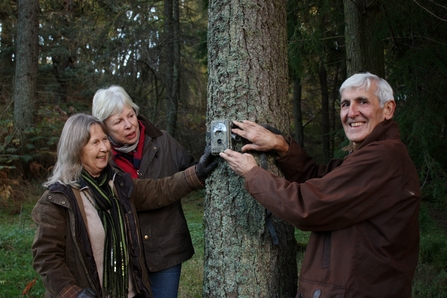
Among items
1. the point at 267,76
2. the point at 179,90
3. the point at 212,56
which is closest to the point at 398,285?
the point at 267,76

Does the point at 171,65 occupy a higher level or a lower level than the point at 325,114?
higher

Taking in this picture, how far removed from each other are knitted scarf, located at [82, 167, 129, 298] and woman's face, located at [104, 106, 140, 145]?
40cm

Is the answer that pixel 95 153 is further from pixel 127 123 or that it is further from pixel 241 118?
pixel 241 118

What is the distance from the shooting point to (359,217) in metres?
2.28

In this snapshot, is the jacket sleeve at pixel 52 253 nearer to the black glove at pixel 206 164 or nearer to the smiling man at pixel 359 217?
the black glove at pixel 206 164

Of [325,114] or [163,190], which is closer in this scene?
[163,190]

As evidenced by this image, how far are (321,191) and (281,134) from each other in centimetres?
67

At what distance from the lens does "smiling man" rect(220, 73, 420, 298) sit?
226 centimetres

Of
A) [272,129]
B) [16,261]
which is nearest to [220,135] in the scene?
[272,129]

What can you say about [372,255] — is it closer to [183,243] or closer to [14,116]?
[183,243]

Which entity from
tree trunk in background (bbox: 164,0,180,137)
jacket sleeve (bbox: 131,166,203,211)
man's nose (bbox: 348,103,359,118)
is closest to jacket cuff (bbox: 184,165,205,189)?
jacket sleeve (bbox: 131,166,203,211)

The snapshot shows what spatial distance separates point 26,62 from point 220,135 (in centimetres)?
1229

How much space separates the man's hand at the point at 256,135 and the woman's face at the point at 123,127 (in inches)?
30.9

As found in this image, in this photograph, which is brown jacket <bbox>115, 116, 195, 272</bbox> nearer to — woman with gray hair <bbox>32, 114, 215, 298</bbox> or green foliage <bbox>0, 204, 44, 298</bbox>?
woman with gray hair <bbox>32, 114, 215, 298</bbox>
